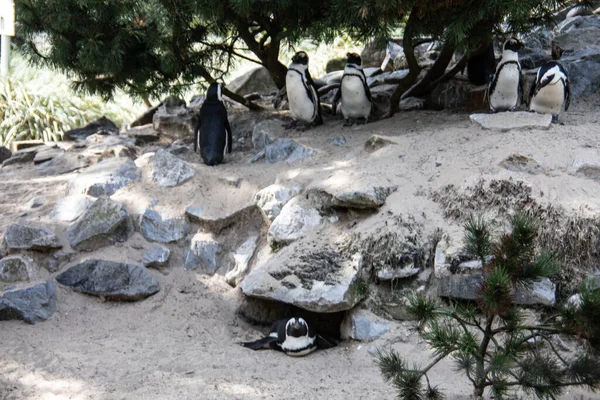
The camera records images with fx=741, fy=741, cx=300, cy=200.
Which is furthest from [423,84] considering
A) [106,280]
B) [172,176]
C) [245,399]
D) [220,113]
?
[245,399]

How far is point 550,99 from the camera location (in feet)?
20.8

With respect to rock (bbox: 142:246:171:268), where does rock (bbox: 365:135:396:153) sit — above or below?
above

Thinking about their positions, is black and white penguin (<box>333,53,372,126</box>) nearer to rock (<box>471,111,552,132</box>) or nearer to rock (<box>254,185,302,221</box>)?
rock (<box>471,111,552,132</box>)

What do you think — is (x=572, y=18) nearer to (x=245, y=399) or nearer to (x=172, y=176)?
(x=172, y=176)

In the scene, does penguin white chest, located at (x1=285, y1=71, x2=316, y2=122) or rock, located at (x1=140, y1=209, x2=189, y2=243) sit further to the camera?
penguin white chest, located at (x1=285, y1=71, x2=316, y2=122)

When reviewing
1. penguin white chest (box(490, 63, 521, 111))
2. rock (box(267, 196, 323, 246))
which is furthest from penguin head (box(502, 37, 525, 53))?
A: rock (box(267, 196, 323, 246))

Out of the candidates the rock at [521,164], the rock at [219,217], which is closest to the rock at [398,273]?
the rock at [521,164]

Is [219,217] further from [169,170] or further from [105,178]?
[105,178]

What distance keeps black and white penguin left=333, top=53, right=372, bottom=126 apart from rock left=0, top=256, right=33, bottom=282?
11.0ft

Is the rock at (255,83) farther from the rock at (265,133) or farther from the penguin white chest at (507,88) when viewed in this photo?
the penguin white chest at (507,88)

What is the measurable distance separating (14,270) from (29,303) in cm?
39

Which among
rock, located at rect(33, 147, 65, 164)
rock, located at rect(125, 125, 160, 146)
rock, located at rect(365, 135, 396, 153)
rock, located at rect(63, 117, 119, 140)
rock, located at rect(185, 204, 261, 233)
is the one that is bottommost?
rock, located at rect(185, 204, 261, 233)

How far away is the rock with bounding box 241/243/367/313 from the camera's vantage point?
4785 mm

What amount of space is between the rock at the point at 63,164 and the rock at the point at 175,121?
1.05 m
